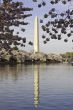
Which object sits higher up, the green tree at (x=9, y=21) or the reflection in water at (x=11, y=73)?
the green tree at (x=9, y=21)

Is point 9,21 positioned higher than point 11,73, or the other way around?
point 9,21

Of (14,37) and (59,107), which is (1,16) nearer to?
(14,37)

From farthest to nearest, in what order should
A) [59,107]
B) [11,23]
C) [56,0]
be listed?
1. [59,107]
2. [11,23]
3. [56,0]

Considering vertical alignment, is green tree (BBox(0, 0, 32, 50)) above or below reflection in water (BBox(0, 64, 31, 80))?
above

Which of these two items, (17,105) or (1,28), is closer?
(1,28)

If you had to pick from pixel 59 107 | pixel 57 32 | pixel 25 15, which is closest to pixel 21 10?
pixel 25 15

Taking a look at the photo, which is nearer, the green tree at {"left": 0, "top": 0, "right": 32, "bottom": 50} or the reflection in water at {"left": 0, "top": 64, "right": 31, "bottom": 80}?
the green tree at {"left": 0, "top": 0, "right": 32, "bottom": 50}

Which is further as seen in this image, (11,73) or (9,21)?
(11,73)

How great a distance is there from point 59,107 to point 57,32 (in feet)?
87.0

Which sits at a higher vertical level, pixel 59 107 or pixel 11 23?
pixel 11 23

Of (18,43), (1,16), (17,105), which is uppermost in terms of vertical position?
(1,16)

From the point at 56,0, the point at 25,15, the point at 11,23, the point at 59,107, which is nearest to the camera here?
the point at 56,0

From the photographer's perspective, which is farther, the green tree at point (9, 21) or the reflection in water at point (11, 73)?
the reflection in water at point (11, 73)

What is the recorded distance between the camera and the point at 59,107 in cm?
3894
